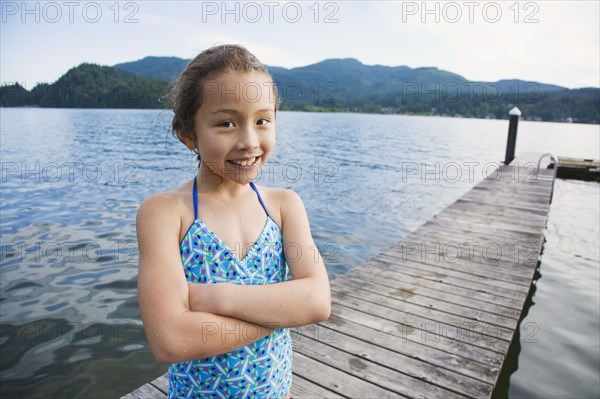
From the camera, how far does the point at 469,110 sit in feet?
374

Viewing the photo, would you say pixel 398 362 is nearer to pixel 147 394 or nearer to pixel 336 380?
pixel 336 380

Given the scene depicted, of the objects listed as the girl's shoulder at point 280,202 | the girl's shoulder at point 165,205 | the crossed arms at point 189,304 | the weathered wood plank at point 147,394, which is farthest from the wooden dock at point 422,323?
the girl's shoulder at point 165,205

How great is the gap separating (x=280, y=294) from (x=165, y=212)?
55cm

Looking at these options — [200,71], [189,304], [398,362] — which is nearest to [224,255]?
[189,304]

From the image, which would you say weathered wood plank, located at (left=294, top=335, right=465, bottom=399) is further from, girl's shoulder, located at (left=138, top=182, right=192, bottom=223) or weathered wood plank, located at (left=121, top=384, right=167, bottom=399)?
girl's shoulder, located at (left=138, top=182, right=192, bottom=223)

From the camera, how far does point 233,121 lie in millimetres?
1422

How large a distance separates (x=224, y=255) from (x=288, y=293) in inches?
11.9

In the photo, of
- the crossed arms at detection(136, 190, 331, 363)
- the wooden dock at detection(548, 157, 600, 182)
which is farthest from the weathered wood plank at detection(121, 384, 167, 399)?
the wooden dock at detection(548, 157, 600, 182)

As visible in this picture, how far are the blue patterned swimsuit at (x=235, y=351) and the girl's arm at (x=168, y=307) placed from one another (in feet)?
0.20

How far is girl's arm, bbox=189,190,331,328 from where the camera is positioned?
1.43 meters

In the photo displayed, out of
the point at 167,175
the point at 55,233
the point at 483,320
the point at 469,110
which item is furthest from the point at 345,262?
the point at 469,110

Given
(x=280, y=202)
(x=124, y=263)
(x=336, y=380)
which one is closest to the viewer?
(x=280, y=202)

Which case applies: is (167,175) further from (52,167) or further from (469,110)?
(469,110)

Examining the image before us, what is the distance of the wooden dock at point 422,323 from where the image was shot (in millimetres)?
3291
